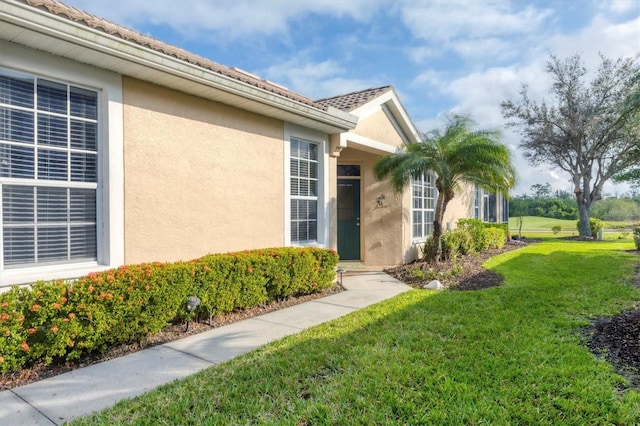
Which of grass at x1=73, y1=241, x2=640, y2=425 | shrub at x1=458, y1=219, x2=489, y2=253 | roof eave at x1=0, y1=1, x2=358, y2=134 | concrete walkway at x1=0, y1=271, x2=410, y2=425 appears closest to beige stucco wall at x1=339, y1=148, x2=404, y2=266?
shrub at x1=458, y1=219, x2=489, y2=253

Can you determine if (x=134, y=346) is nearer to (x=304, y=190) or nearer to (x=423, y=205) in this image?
(x=304, y=190)

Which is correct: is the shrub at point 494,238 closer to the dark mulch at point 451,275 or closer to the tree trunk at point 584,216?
the dark mulch at point 451,275

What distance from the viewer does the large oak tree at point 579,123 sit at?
22797 mm

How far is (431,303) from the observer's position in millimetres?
7035

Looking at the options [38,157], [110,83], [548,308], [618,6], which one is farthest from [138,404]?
[618,6]

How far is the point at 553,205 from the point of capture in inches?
1737

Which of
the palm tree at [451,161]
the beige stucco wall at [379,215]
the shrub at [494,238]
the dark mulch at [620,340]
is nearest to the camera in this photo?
the dark mulch at [620,340]

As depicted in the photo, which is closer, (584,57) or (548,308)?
(548,308)

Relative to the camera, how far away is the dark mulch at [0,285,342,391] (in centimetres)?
398

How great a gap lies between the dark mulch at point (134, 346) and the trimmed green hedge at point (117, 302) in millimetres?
104

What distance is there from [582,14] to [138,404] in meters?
12.0

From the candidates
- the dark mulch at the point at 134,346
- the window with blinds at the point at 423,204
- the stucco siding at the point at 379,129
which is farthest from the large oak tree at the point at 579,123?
the dark mulch at the point at 134,346

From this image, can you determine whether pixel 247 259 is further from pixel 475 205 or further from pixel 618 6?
pixel 475 205

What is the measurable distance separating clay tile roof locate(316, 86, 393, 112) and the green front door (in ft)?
8.91
